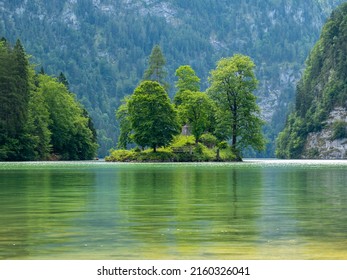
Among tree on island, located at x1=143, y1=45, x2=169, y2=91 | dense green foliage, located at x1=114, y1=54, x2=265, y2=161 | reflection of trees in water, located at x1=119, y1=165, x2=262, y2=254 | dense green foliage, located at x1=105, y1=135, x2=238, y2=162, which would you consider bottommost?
dense green foliage, located at x1=105, y1=135, x2=238, y2=162

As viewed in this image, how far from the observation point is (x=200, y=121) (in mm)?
145500

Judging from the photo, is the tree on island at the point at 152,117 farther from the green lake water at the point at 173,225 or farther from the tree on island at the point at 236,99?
the green lake water at the point at 173,225

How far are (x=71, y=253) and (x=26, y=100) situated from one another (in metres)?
123

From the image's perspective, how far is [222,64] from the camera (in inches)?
5945

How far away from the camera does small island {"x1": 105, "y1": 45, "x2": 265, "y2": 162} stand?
14138 cm

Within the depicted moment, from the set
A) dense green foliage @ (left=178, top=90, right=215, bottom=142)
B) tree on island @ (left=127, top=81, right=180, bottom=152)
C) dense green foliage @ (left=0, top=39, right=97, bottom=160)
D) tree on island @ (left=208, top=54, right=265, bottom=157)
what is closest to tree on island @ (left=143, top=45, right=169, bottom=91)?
dense green foliage @ (left=0, top=39, right=97, bottom=160)

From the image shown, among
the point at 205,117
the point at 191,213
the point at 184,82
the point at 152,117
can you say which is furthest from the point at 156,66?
the point at 191,213

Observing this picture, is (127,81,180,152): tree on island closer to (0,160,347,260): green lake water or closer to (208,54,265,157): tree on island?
(208,54,265,157): tree on island

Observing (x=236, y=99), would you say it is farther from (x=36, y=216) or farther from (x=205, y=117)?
(x=36, y=216)

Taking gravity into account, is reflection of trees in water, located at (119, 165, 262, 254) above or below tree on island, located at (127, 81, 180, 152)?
below

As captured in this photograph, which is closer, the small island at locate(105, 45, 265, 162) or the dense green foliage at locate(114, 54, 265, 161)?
the small island at locate(105, 45, 265, 162)

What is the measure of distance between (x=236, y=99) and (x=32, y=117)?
30.8m
